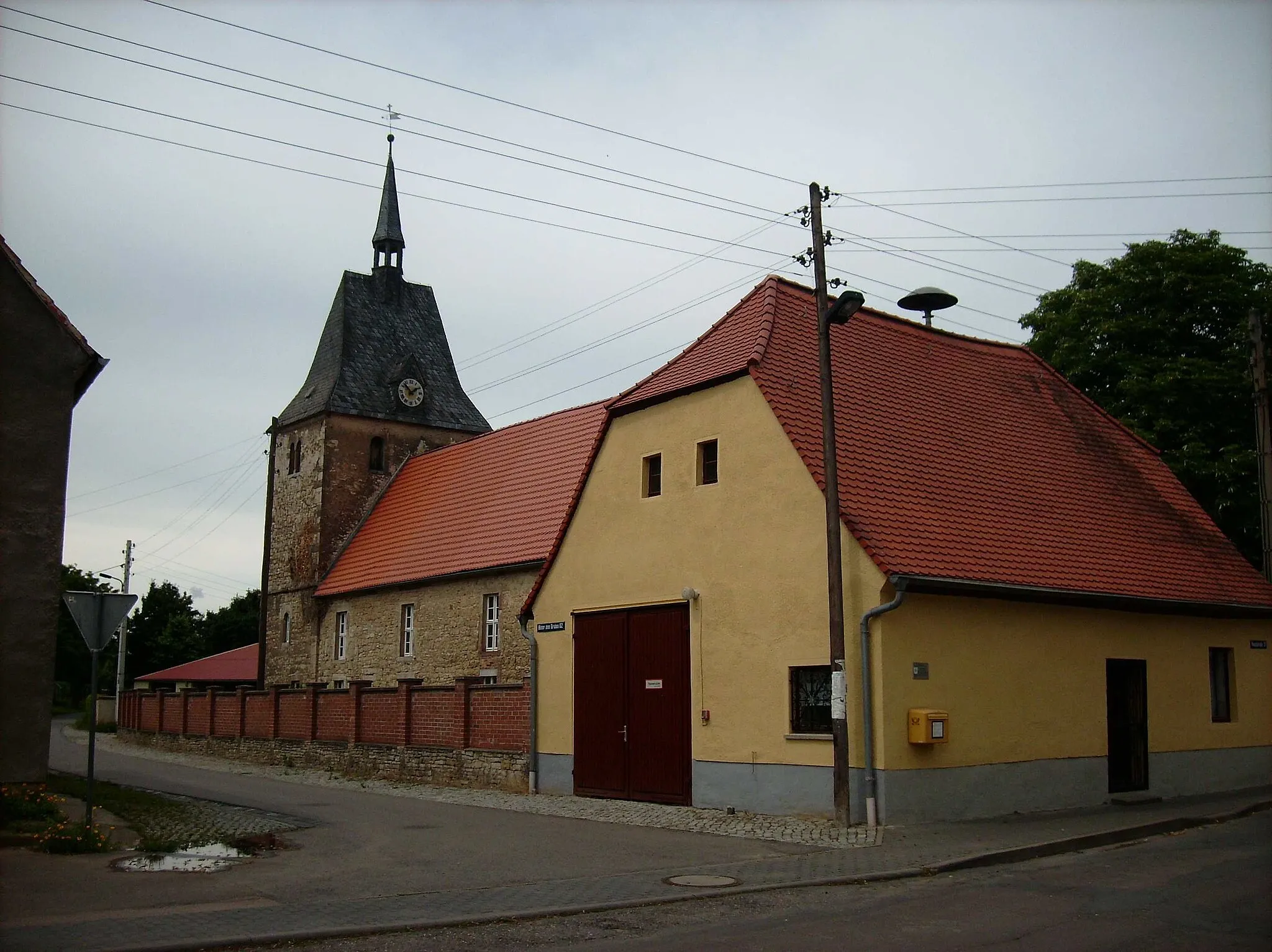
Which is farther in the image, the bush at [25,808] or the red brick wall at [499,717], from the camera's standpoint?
the red brick wall at [499,717]

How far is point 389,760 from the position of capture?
2616cm

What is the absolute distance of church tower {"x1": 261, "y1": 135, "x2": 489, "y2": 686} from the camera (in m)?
41.1

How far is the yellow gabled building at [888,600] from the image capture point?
16.5 meters

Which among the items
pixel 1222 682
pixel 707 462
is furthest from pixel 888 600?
pixel 1222 682

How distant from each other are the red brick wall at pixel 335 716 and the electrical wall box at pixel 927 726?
15685 mm

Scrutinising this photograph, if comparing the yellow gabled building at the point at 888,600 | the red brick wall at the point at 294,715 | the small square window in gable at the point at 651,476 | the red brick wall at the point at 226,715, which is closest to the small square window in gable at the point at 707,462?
the yellow gabled building at the point at 888,600

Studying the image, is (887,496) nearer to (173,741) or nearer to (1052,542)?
(1052,542)

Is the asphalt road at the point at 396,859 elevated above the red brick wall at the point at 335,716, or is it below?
below

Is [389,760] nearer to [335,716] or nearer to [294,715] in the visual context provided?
[335,716]

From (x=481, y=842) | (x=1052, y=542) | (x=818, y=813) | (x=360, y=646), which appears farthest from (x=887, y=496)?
(x=360, y=646)

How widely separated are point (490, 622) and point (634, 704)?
11.3 m

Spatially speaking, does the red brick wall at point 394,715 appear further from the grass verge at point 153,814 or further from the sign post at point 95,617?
the sign post at point 95,617

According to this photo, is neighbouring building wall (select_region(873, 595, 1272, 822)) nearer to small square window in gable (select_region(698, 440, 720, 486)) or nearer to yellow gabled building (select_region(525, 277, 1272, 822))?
yellow gabled building (select_region(525, 277, 1272, 822))

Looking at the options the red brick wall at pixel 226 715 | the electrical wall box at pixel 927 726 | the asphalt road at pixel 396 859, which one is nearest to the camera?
the asphalt road at pixel 396 859
